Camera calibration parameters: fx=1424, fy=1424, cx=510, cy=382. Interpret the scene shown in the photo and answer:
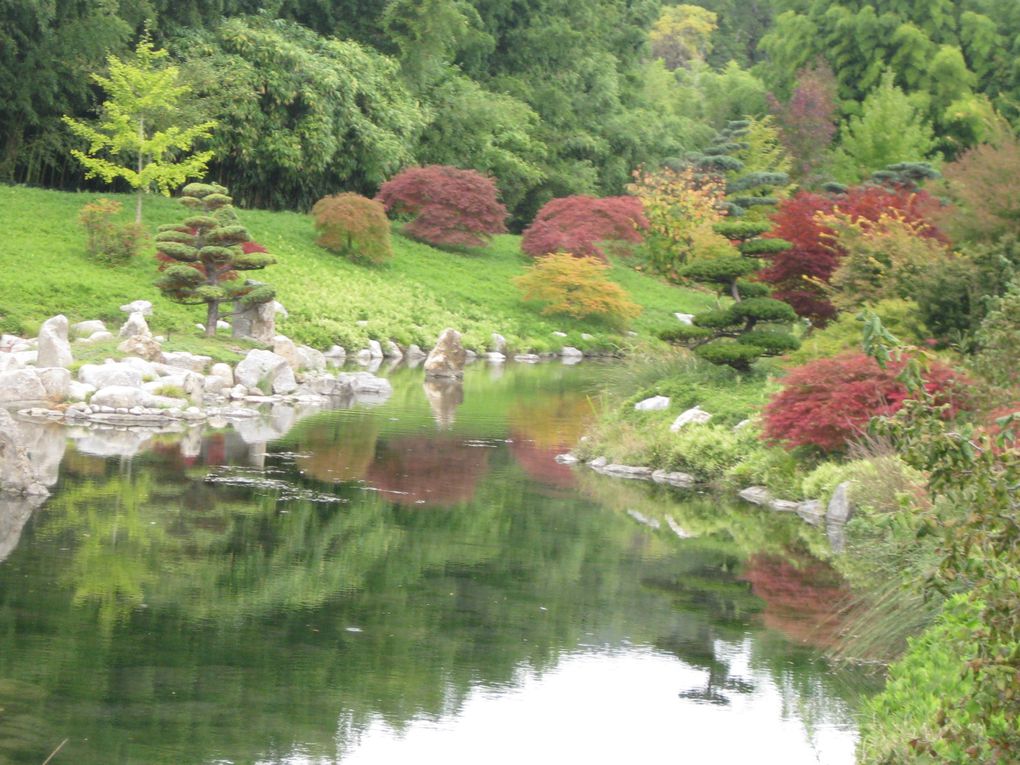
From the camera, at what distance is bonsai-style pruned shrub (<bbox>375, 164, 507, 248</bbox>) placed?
124 ft

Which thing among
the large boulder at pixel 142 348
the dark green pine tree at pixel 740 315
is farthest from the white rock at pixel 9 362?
the dark green pine tree at pixel 740 315

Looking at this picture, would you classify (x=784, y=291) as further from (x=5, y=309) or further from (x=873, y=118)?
(x=873, y=118)

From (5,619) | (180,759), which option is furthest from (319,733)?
(5,619)

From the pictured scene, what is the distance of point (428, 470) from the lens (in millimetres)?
16312

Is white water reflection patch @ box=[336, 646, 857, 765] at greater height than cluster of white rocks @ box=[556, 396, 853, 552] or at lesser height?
greater

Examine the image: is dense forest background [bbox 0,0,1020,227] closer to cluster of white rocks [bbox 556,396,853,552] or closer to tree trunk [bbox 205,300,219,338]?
tree trunk [bbox 205,300,219,338]

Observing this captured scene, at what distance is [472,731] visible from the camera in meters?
7.71

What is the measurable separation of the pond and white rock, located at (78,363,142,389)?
262 cm

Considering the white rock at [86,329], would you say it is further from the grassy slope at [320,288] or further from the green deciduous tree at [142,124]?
the green deciduous tree at [142,124]

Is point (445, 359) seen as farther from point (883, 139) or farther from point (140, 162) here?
point (883, 139)

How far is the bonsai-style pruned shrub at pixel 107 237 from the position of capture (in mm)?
28297

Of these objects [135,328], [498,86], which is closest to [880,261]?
[135,328]

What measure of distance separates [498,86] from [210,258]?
25774 mm

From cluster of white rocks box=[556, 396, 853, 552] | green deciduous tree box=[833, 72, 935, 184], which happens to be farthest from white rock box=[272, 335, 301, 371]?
green deciduous tree box=[833, 72, 935, 184]
